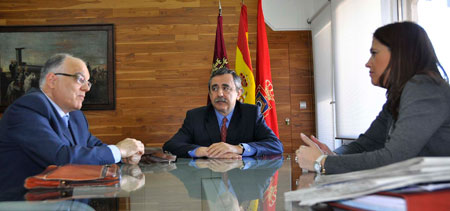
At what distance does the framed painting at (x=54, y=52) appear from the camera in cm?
572

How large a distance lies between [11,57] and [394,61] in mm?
5744

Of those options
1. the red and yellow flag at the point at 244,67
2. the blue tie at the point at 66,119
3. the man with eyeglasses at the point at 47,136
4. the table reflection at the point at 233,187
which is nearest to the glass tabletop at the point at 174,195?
the table reflection at the point at 233,187

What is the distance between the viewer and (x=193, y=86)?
5.80 meters

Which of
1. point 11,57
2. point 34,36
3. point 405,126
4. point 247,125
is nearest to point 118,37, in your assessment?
point 34,36

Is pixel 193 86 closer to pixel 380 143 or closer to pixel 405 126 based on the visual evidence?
pixel 380 143

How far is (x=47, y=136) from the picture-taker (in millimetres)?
1647

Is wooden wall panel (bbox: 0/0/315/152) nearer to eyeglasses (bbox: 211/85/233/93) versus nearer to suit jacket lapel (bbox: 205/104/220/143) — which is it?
eyeglasses (bbox: 211/85/233/93)

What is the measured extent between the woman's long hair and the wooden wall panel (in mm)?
4472

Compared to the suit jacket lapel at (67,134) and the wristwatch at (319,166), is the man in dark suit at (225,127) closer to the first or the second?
the suit jacket lapel at (67,134)

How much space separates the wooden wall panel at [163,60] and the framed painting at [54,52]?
11 cm

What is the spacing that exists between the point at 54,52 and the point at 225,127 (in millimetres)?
3886

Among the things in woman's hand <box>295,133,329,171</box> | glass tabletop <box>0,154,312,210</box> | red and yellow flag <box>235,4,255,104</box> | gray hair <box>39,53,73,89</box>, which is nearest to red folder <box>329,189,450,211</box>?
glass tabletop <box>0,154,312,210</box>

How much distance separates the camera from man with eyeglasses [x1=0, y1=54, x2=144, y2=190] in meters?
1.63

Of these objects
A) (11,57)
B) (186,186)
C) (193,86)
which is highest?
(11,57)
